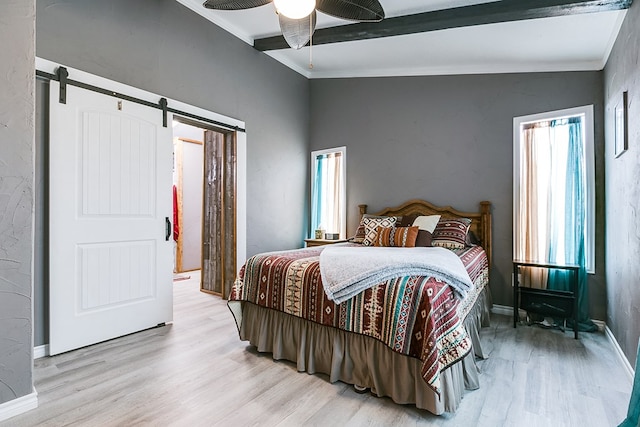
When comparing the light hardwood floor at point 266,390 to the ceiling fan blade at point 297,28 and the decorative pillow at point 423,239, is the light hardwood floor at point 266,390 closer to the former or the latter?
the decorative pillow at point 423,239

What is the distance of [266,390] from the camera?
2.16 meters

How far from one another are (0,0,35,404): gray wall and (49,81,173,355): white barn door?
0.74 m

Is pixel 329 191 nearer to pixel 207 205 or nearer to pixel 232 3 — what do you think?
pixel 207 205

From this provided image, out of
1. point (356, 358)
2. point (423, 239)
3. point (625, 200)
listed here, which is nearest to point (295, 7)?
point (356, 358)

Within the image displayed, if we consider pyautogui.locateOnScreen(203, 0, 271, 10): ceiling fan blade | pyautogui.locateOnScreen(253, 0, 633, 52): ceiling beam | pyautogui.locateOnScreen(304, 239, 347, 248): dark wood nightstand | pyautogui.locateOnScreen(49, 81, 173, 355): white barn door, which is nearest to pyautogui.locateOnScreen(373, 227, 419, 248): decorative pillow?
pyautogui.locateOnScreen(304, 239, 347, 248): dark wood nightstand

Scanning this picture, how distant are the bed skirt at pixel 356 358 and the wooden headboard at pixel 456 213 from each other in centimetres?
128

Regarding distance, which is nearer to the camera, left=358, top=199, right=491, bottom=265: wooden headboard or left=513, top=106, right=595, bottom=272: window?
left=513, top=106, right=595, bottom=272: window

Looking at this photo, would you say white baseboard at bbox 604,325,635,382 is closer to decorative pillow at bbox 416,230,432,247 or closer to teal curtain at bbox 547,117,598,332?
teal curtain at bbox 547,117,598,332

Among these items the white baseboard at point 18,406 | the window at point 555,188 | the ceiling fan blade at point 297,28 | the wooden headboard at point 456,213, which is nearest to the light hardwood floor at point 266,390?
the white baseboard at point 18,406

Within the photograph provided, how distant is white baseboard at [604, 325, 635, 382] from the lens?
7.59 feet

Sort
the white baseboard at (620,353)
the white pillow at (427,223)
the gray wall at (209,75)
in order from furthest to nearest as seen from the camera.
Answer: the white pillow at (427,223) < the gray wall at (209,75) < the white baseboard at (620,353)

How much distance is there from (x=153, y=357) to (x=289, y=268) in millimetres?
1243

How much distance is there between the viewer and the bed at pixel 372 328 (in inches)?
74.4

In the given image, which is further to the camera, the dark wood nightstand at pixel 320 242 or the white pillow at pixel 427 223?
the dark wood nightstand at pixel 320 242
